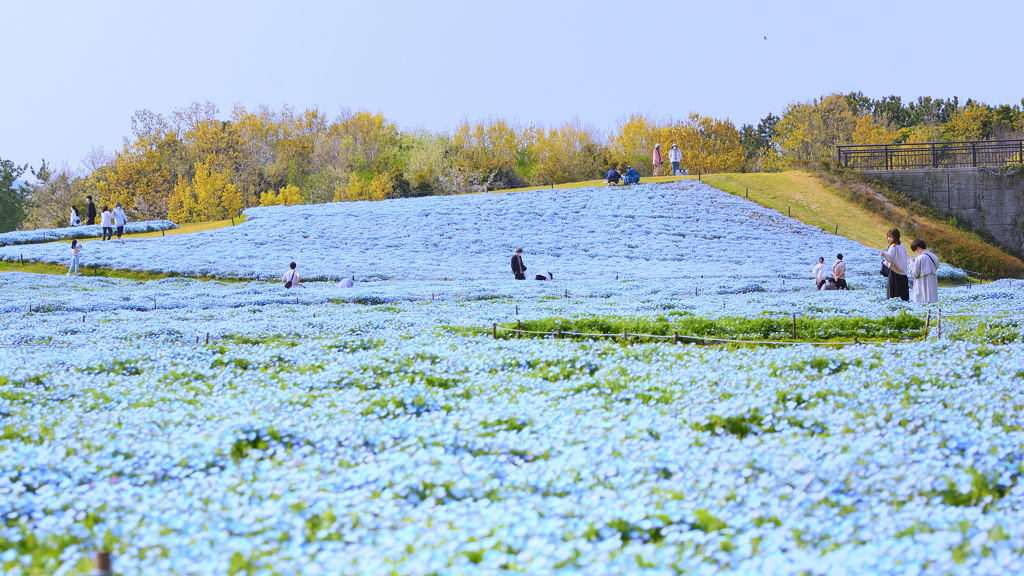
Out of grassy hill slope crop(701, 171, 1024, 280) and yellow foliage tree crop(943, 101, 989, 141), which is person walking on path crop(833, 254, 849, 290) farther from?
yellow foliage tree crop(943, 101, 989, 141)

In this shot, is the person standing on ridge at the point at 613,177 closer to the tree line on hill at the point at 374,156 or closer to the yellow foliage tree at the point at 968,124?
the tree line on hill at the point at 374,156

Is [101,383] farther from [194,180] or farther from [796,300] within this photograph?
[194,180]

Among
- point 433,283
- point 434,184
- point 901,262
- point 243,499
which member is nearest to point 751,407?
point 243,499

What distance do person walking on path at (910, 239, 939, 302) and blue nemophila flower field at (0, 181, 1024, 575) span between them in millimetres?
3245

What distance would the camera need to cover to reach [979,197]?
147ft

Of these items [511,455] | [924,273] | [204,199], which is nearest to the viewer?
[511,455]

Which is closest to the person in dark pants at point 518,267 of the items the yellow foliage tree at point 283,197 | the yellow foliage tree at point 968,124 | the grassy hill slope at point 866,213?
the grassy hill slope at point 866,213

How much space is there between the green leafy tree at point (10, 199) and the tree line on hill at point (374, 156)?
0.68 feet

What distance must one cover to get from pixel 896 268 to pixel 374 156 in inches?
3089

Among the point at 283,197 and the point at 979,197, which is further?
the point at 283,197

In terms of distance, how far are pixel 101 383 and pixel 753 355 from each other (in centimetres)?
955

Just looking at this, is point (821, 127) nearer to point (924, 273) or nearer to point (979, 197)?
point (979, 197)

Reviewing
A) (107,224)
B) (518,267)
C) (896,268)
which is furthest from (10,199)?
Result: (896,268)

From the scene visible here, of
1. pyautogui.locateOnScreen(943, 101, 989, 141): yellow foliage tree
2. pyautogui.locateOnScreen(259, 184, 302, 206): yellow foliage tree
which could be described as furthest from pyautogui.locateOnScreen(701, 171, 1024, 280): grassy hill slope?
pyautogui.locateOnScreen(259, 184, 302, 206): yellow foliage tree
